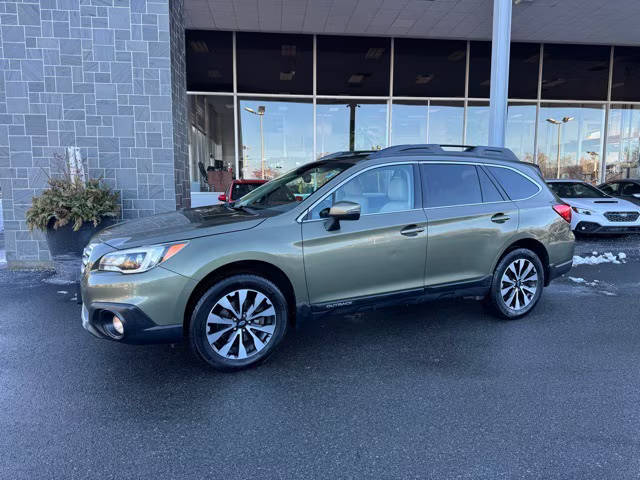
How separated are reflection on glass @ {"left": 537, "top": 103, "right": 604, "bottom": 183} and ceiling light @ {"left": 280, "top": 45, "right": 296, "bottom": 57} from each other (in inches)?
330

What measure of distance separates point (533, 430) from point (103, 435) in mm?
2652

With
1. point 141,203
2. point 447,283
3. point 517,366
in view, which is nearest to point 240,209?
point 447,283

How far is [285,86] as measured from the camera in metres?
13.8

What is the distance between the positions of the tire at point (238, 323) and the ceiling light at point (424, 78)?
482 inches

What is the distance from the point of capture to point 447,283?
176 inches

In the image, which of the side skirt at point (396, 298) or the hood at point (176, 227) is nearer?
the hood at point (176, 227)

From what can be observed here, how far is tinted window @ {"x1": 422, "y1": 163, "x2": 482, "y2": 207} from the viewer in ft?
14.5

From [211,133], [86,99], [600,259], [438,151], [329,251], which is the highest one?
[211,133]

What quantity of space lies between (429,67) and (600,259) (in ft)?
27.3

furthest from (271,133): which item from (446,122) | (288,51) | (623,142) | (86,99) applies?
(623,142)

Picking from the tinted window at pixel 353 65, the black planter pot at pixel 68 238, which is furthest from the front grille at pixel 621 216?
the black planter pot at pixel 68 238

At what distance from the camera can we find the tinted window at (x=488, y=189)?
4742mm

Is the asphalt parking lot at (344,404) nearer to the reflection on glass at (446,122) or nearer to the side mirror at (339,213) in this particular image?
the side mirror at (339,213)

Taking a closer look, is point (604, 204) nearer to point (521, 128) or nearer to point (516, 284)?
point (516, 284)
